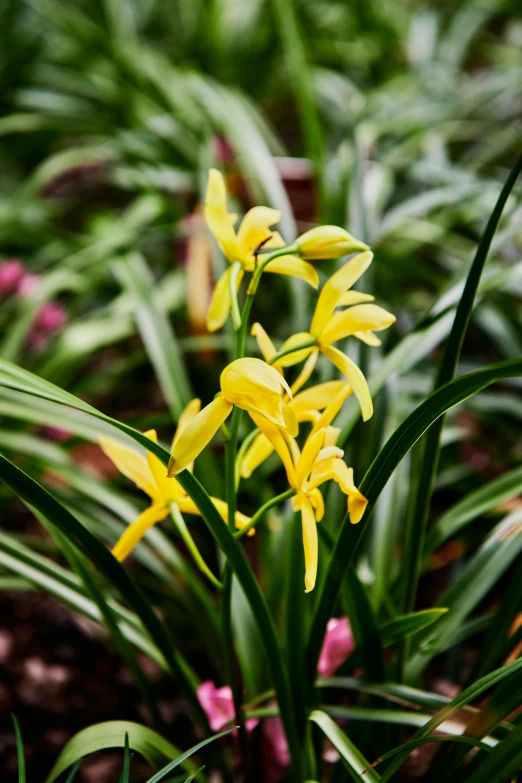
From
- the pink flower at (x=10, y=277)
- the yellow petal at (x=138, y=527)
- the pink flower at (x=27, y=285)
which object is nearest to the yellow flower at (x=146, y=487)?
the yellow petal at (x=138, y=527)

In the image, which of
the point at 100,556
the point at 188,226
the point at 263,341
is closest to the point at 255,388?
the point at 263,341

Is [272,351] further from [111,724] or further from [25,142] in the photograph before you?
[25,142]

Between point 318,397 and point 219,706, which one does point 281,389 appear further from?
point 219,706

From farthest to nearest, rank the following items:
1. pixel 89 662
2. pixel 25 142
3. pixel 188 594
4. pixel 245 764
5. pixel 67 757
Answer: pixel 25 142, pixel 89 662, pixel 188 594, pixel 245 764, pixel 67 757

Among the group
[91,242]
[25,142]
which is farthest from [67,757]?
[25,142]

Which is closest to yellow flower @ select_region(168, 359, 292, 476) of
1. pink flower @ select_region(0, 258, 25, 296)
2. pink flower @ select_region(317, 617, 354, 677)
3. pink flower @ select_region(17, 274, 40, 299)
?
pink flower @ select_region(317, 617, 354, 677)

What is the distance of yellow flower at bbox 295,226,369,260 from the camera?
1.71 feet

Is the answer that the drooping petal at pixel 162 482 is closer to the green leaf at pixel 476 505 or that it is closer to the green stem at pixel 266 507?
the green stem at pixel 266 507

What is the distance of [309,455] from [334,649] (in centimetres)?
34

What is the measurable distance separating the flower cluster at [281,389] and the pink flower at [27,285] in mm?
910

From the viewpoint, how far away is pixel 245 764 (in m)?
0.64

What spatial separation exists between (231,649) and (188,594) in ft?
0.97

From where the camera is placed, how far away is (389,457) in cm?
50

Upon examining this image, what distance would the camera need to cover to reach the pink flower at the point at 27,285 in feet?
4.51
